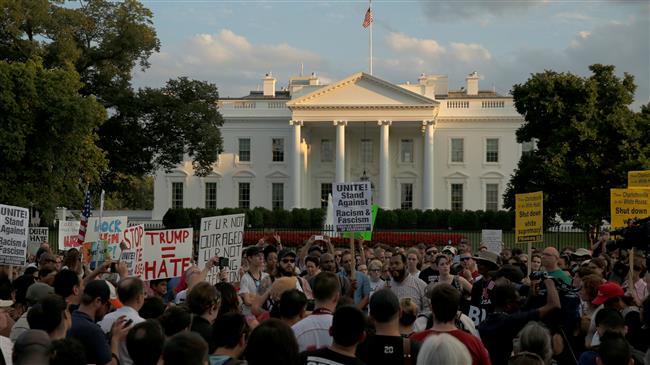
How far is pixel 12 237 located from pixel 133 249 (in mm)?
1559

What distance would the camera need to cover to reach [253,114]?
70.3 meters

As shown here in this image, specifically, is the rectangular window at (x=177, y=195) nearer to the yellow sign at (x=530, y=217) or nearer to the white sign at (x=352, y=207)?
the yellow sign at (x=530, y=217)

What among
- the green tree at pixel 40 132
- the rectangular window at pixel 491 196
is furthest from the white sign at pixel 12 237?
the rectangular window at pixel 491 196

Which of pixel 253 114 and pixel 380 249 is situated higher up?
pixel 253 114

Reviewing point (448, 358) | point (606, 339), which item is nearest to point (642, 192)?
point (606, 339)

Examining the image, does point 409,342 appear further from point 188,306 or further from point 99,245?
point 99,245

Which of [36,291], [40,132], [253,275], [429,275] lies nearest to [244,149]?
[40,132]

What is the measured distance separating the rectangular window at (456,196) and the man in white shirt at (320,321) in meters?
63.3

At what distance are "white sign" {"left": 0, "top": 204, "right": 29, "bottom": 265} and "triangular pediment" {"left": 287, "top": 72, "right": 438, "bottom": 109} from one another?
5389 cm

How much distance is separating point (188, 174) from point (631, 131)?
37.5 meters

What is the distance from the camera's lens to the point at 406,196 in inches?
2751

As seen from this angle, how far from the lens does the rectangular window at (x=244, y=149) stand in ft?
233

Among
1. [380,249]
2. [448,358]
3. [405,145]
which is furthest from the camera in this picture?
[405,145]

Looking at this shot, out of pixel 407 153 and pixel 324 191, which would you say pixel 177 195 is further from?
pixel 407 153
